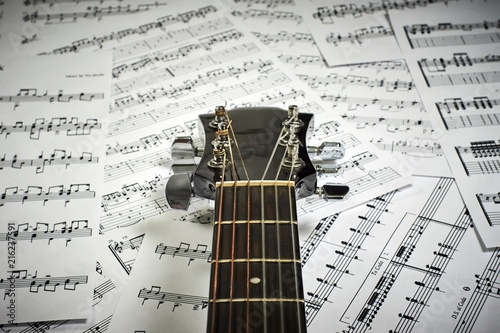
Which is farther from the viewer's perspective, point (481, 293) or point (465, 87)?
point (465, 87)

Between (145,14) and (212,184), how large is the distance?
84cm

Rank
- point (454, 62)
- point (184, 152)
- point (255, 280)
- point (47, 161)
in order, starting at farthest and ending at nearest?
1. point (454, 62)
2. point (47, 161)
3. point (184, 152)
4. point (255, 280)

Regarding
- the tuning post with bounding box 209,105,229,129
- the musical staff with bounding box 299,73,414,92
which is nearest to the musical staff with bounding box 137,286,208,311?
the tuning post with bounding box 209,105,229,129

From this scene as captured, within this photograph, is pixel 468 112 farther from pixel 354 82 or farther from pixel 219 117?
pixel 219 117

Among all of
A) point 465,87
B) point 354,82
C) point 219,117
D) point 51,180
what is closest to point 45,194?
point 51,180

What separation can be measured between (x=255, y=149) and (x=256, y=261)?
0.84 feet

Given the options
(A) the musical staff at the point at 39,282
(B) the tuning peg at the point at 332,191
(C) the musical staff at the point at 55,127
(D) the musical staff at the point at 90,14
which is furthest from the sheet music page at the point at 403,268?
(D) the musical staff at the point at 90,14

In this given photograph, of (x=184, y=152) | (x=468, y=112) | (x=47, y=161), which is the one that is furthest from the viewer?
(x=468, y=112)

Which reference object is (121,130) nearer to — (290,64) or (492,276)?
(290,64)

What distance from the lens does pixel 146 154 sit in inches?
52.7

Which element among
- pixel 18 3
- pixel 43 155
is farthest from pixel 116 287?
pixel 18 3

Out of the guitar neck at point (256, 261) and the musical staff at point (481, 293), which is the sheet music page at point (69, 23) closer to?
the guitar neck at point (256, 261)

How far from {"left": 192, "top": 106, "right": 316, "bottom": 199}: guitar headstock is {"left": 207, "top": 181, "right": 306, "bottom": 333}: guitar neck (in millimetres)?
35

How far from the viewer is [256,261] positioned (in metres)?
0.90
